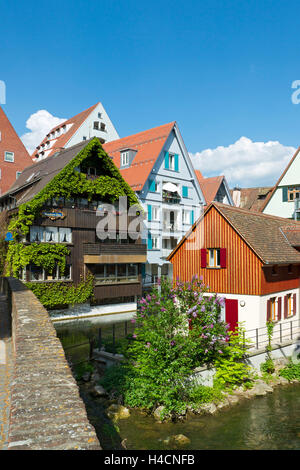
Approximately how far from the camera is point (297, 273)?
22.2 metres

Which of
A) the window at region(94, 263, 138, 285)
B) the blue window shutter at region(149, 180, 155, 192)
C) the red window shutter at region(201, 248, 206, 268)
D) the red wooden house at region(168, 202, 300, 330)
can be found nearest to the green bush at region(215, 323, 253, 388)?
the red wooden house at region(168, 202, 300, 330)

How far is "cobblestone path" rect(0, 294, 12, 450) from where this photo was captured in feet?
19.2

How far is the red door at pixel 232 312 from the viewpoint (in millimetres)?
18889

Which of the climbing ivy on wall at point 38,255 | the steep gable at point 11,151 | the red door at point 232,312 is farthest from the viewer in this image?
the steep gable at point 11,151

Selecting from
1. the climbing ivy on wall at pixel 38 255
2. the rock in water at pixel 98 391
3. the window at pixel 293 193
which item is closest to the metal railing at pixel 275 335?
the rock in water at pixel 98 391

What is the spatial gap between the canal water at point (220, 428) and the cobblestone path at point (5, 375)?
12.3ft

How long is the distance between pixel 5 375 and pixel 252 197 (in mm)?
47533

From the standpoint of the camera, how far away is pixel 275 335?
19547mm

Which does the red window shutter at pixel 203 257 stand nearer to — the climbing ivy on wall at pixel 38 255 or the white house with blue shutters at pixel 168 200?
the climbing ivy on wall at pixel 38 255

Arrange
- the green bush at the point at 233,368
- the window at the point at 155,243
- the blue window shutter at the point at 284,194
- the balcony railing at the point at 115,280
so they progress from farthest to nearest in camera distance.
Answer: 1. the window at the point at 155,243
2. the blue window shutter at the point at 284,194
3. the balcony railing at the point at 115,280
4. the green bush at the point at 233,368

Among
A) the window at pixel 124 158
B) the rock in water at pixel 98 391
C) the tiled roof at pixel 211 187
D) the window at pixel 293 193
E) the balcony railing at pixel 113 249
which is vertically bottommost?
the rock in water at pixel 98 391

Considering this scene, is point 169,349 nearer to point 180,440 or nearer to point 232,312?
point 180,440
